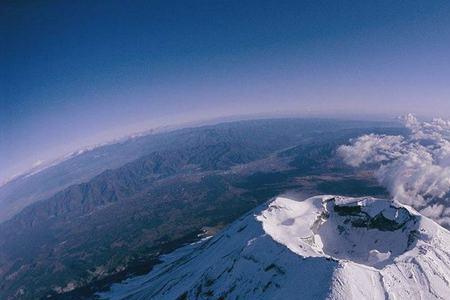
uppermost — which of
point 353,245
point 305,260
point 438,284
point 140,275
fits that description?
point 305,260

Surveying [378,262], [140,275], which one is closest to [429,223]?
[378,262]

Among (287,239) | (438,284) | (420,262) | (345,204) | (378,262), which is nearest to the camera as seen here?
(438,284)

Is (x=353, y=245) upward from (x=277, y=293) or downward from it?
downward

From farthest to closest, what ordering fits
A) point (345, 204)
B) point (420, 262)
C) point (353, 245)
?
1. point (345, 204)
2. point (353, 245)
3. point (420, 262)

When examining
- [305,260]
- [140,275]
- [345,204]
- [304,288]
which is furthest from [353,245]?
[140,275]

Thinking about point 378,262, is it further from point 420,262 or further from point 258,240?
point 258,240

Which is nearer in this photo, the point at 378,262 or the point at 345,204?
the point at 378,262
